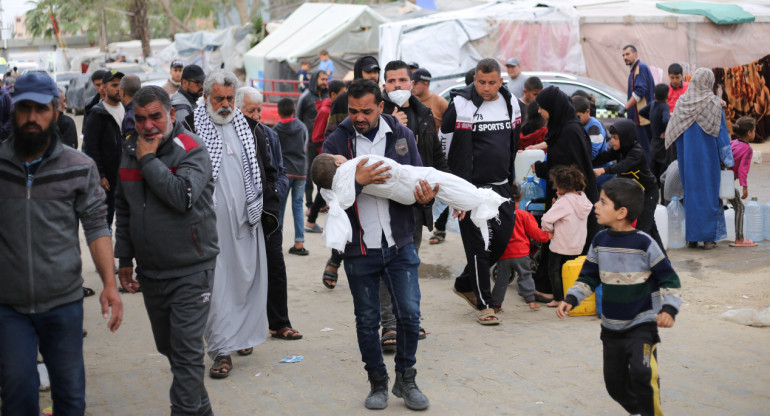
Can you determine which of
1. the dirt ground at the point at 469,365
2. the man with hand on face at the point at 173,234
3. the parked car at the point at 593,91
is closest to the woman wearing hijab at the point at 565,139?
the dirt ground at the point at 469,365

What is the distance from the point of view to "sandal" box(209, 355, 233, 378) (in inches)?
231

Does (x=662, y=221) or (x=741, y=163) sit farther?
(x=741, y=163)

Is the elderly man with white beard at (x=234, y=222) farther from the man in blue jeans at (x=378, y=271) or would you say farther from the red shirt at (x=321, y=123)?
the red shirt at (x=321, y=123)

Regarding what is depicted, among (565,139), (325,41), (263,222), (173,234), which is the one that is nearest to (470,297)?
(565,139)

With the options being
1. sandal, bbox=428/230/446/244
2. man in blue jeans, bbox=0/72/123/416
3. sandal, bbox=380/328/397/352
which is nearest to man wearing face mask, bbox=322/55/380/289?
sandal, bbox=380/328/397/352

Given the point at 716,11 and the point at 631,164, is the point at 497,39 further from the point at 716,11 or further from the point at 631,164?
the point at 631,164

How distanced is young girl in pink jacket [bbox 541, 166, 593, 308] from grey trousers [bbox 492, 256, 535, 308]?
30 cm

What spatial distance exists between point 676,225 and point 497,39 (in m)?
10.2

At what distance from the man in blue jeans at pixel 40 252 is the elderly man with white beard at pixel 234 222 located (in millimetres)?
1764

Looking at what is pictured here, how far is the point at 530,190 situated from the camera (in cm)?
873

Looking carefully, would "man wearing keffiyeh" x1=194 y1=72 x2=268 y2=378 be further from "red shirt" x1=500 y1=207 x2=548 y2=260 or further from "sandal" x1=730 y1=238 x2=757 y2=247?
"sandal" x1=730 y1=238 x2=757 y2=247

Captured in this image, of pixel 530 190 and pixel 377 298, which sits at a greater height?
pixel 530 190

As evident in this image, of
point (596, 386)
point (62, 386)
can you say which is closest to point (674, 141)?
point (596, 386)

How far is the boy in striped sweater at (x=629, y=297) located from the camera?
14.9 feet
